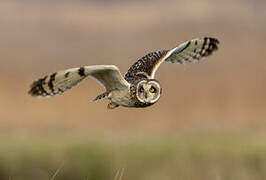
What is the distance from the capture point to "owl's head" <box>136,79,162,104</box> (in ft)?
14.6

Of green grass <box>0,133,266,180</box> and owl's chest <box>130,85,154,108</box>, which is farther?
green grass <box>0,133,266,180</box>

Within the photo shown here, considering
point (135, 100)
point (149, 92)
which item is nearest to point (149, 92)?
point (149, 92)

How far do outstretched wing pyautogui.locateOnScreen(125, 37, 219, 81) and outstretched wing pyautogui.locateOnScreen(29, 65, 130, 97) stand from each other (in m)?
0.56

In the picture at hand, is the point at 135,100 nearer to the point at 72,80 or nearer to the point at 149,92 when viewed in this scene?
the point at 149,92

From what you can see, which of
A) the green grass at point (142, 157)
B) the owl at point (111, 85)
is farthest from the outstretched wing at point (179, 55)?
the green grass at point (142, 157)

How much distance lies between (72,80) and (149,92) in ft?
1.71

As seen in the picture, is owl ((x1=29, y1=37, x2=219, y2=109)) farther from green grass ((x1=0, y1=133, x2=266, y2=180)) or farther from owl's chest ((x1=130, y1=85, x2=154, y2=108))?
green grass ((x1=0, y1=133, x2=266, y2=180))

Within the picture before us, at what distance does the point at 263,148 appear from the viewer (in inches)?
518

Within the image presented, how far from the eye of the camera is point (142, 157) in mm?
13281

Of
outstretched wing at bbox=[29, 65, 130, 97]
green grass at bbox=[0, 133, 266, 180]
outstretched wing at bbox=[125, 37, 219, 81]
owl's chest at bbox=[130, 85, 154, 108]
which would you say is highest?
outstretched wing at bbox=[125, 37, 219, 81]

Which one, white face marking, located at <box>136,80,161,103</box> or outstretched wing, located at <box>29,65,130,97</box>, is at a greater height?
outstretched wing, located at <box>29,65,130,97</box>

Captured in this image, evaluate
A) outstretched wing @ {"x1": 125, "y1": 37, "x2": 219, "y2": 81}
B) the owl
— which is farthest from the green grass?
the owl

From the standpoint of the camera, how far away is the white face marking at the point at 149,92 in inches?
176

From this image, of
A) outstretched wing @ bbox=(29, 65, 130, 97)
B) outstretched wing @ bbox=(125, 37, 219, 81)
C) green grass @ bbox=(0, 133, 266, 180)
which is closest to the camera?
outstretched wing @ bbox=(29, 65, 130, 97)
